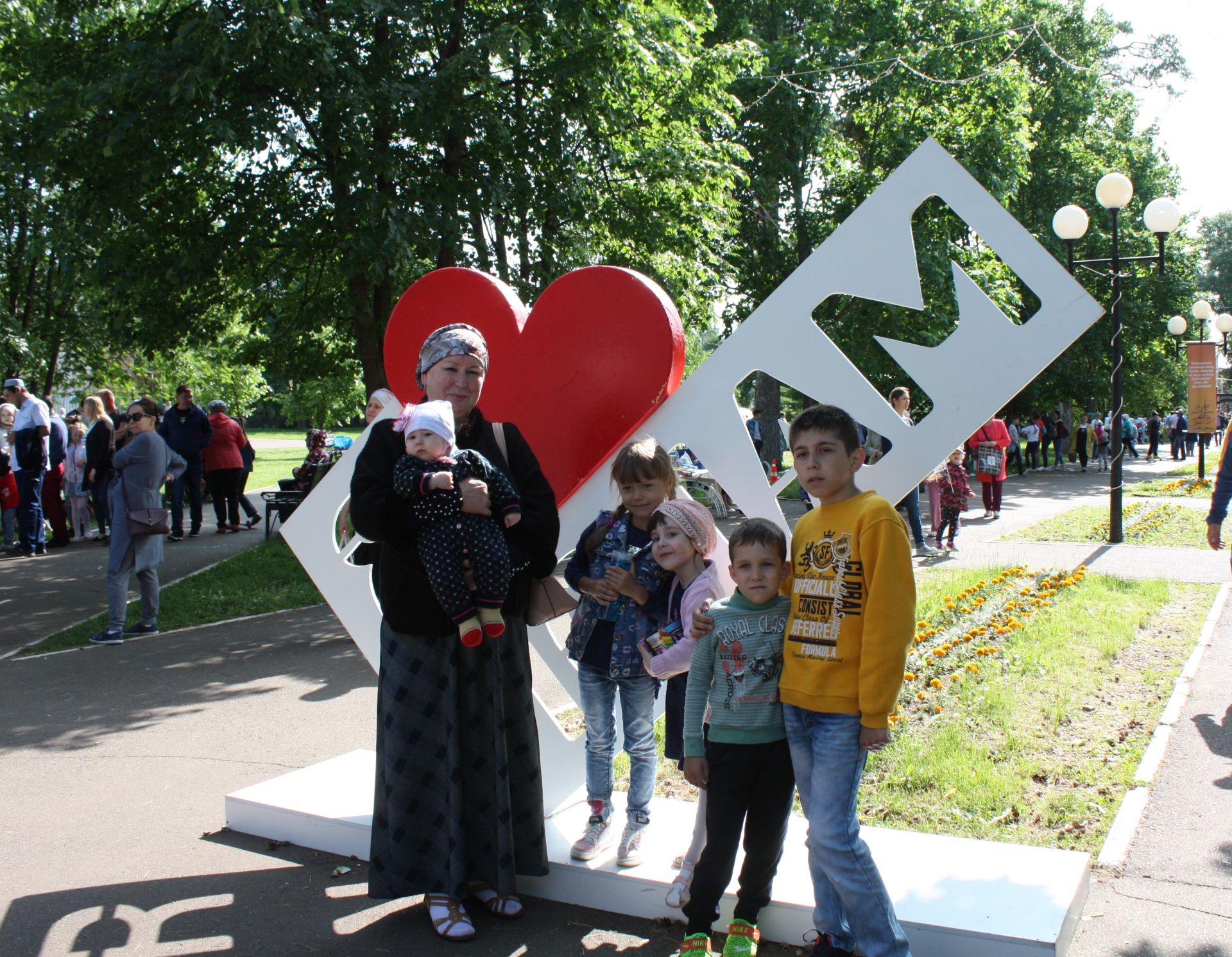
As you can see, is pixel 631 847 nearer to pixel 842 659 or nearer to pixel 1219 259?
pixel 842 659

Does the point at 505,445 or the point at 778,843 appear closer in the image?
the point at 778,843

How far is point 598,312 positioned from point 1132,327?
99.5ft

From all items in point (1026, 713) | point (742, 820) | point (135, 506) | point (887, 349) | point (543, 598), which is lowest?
point (1026, 713)

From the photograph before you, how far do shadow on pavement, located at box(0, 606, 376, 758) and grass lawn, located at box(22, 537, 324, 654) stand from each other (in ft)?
1.25

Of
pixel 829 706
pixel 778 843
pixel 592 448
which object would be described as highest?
pixel 592 448

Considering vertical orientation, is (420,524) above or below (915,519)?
above

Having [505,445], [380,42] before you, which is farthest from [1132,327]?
[505,445]

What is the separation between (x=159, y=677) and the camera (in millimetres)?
6984

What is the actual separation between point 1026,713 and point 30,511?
39.5ft

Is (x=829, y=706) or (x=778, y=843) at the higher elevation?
(x=829, y=706)

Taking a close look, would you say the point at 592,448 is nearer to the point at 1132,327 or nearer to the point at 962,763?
the point at 962,763

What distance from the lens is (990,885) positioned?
3195 millimetres

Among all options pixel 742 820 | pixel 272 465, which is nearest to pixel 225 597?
pixel 742 820

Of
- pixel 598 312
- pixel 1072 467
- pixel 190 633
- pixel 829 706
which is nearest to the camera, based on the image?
pixel 829 706
